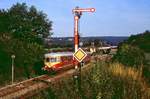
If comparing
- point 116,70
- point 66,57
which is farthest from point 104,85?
point 66,57

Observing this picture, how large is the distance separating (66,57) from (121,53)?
236 inches

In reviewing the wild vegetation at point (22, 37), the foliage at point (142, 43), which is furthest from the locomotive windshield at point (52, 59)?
the foliage at point (142, 43)

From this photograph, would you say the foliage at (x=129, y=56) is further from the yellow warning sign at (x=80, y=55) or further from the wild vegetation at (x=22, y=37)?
the yellow warning sign at (x=80, y=55)

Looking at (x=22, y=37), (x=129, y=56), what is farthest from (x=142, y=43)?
(x=129, y=56)

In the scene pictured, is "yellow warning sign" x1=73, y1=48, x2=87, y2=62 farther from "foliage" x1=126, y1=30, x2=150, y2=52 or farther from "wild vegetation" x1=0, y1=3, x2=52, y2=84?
"foliage" x1=126, y1=30, x2=150, y2=52

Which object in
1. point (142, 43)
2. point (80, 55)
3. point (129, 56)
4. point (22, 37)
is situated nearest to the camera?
point (80, 55)

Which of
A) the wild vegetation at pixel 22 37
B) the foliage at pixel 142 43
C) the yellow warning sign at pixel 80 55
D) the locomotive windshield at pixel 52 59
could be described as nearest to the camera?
the yellow warning sign at pixel 80 55

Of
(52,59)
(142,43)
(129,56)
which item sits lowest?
(142,43)

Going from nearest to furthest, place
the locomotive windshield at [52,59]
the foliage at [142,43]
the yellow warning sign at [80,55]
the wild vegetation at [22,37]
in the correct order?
the yellow warning sign at [80,55] < the wild vegetation at [22,37] < the locomotive windshield at [52,59] < the foliage at [142,43]

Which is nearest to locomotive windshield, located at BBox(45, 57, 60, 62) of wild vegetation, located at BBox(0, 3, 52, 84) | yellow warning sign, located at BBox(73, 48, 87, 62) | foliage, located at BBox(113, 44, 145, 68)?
wild vegetation, located at BBox(0, 3, 52, 84)

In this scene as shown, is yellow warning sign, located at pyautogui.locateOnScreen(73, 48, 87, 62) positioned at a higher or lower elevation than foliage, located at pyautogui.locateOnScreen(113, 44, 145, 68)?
higher

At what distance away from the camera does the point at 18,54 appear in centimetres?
4319

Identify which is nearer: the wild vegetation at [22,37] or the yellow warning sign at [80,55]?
the yellow warning sign at [80,55]

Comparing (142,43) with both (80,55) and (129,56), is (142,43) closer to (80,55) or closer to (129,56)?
(129,56)
